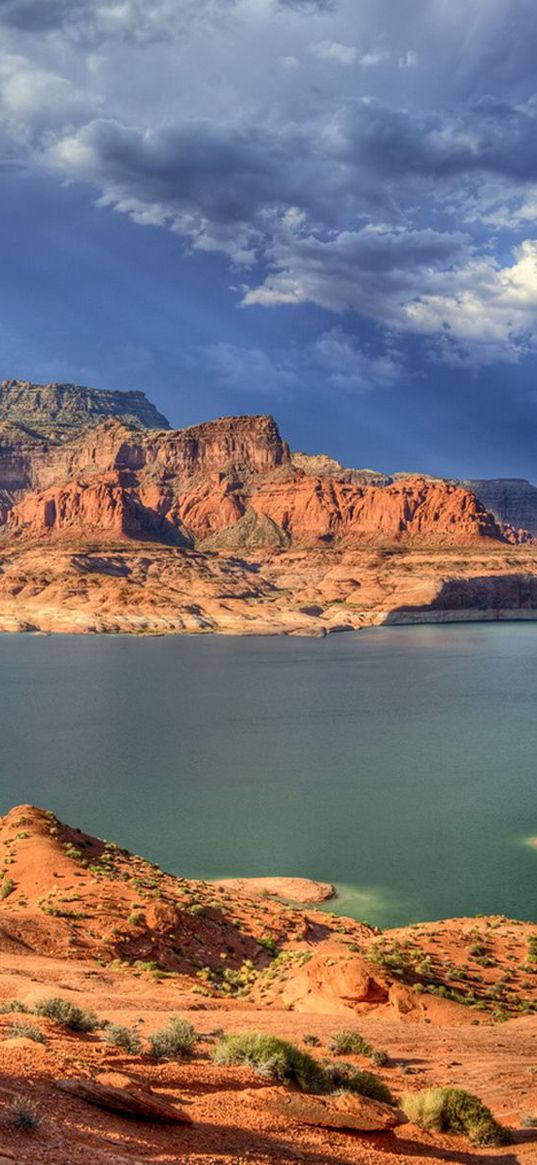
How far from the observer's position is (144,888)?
3256cm

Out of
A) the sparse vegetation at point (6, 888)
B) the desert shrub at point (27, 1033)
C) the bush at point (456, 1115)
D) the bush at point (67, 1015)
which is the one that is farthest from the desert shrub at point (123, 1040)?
the sparse vegetation at point (6, 888)

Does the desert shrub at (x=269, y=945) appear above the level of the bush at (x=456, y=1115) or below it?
below

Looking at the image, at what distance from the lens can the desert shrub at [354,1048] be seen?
17.5 metres

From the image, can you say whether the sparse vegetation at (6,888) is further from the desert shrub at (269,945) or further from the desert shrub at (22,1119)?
the desert shrub at (22,1119)

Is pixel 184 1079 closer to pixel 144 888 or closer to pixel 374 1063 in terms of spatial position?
pixel 374 1063

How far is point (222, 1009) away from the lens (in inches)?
837

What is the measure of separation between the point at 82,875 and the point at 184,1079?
2041cm

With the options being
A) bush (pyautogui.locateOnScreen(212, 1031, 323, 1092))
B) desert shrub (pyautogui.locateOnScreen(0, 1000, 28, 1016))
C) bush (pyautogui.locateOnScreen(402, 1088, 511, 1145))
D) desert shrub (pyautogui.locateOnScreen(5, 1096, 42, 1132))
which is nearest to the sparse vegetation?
desert shrub (pyautogui.locateOnScreen(0, 1000, 28, 1016))

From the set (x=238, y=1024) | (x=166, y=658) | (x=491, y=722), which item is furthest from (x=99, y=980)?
(x=166, y=658)

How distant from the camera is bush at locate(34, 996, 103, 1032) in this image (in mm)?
16281

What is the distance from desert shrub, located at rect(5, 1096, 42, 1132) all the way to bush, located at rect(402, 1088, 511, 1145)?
258 inches

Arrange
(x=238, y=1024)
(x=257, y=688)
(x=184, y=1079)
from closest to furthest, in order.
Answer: (x=184, y=1079) → (x=238, y=1024) → (x=257, y=688)

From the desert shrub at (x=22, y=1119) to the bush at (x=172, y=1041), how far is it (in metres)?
5.42

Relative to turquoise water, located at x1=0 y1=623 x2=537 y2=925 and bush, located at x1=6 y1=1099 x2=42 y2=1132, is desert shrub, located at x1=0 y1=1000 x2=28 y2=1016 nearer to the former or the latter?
bush, located at x1=6 y1=1099 x2=42 y2=1132
